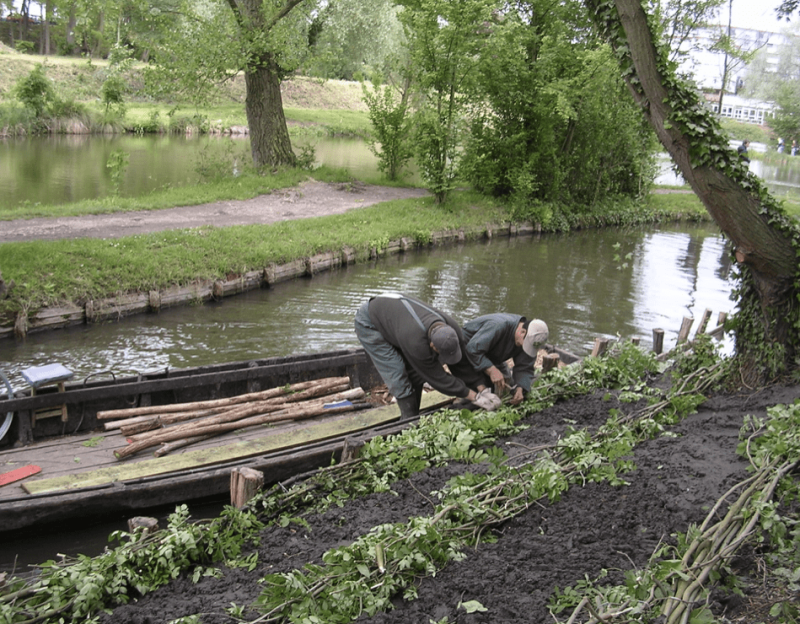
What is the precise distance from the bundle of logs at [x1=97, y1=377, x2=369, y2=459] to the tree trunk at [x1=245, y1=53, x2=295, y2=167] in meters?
16.3

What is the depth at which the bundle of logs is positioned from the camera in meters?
7.11

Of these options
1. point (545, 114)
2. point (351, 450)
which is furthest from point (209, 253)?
point (545, 114)

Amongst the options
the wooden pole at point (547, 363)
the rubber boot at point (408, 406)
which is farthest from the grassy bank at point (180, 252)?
the wooden pole at point (547, 363)

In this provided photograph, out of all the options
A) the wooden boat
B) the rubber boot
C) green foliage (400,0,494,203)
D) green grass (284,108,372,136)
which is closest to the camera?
the wooden boat

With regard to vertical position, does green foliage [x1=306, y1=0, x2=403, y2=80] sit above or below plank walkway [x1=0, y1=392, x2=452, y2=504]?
above

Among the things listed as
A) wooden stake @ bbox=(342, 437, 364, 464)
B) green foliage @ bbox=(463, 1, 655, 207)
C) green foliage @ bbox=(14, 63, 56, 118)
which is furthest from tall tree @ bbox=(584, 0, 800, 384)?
green foliage @ bbox=(14, 63, 56, 118)

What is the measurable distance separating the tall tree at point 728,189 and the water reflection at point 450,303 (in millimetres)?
5904

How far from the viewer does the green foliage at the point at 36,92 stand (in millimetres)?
29797

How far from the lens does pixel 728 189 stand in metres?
6.39

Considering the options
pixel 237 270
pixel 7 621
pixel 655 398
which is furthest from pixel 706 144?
pixel 237 270

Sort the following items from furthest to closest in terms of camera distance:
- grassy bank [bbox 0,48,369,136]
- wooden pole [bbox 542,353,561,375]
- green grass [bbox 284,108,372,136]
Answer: green grass [bbox 284,108,372,136], grassy bank [bbox 0,48,369,136], wooden pole [bbox 542,353,561,375]

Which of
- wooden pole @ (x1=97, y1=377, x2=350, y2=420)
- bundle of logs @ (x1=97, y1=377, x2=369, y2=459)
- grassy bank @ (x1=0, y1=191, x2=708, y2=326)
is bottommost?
bundle of logs @ (x1=97, y1=377, x2=369, y2=459)

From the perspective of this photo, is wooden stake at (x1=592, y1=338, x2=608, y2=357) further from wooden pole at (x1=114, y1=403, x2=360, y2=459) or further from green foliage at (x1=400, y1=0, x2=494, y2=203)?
green foliage at (x1=400, y1=0, x2=494, y2=203)

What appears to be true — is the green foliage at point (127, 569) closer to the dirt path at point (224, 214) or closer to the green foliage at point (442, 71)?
the dirt path at point (224, 214)
